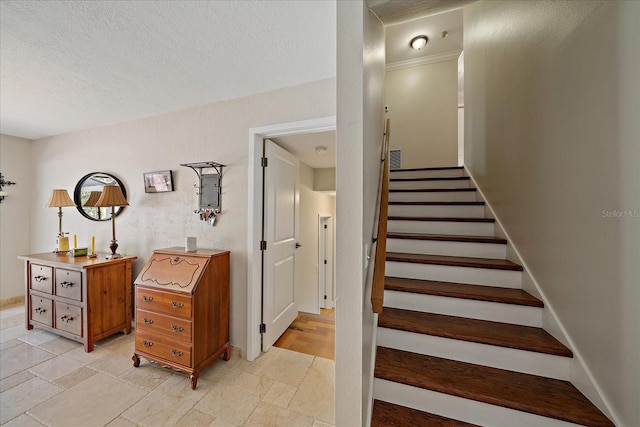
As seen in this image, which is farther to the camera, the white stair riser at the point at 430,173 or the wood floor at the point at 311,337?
the white stair riser at the point at 430,173

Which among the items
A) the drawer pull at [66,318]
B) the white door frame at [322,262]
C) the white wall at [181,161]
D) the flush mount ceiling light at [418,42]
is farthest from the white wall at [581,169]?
the drawer pull at [66,318]

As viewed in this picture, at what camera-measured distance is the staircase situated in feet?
3.71

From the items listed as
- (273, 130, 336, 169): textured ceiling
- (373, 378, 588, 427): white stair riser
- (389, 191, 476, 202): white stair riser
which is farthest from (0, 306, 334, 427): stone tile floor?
(273, 130, 336, 169): textured ceiling

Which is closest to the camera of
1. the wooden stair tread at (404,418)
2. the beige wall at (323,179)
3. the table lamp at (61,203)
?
the wooden stair tread at (404,418)

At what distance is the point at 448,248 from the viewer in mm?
1972

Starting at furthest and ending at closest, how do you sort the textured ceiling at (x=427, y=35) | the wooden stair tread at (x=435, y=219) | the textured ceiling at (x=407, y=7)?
the textured ceiling at (x=427, y=35) < the wooden stair tread at (x=435, y=219) < the textured ceiling at (x=407, y=7)

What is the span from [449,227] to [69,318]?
12.5ft

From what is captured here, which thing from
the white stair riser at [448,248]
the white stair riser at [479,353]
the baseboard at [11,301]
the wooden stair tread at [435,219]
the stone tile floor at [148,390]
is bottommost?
the stone tile floor at [148,390]

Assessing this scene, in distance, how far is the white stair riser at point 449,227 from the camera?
2.10 m

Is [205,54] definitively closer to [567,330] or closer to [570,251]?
[570,251]

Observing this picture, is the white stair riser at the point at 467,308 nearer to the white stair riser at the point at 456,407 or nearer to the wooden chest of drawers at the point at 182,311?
the white stair riser at the point at 456,407

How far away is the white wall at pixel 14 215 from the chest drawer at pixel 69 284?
1539 mm

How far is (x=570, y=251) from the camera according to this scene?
123 cm

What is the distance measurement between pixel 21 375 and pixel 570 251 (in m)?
3.97
